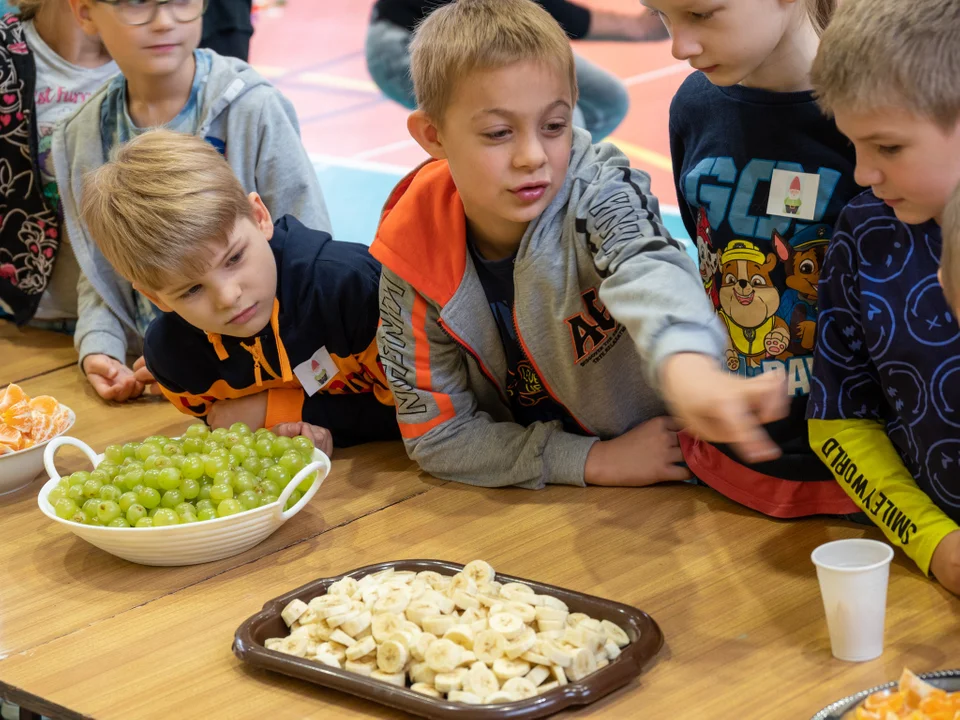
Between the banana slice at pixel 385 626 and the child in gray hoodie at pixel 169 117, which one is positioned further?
Answer: the child in gray hoodie at pixel 169 117

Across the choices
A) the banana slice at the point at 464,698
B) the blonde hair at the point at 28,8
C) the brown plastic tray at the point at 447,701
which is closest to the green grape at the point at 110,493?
the brown plastic tray at the point at 447,701

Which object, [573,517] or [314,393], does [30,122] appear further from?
[573,517]

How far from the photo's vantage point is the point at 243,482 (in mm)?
1672

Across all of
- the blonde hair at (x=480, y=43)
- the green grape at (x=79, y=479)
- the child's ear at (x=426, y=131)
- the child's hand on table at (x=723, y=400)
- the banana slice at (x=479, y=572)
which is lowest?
the green grape at (x=79, y=479)

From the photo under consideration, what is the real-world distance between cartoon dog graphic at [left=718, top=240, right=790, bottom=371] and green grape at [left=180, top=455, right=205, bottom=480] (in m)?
0.77

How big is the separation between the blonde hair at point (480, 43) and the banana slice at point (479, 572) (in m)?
0.64

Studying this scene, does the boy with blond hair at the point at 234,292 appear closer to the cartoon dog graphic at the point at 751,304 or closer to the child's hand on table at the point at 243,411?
the child's hand on table at the point at 243,411

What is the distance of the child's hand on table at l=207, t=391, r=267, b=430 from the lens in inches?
81.5

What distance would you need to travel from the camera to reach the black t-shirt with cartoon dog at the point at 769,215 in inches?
62.5

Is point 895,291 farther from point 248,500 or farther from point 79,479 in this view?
point 79,479

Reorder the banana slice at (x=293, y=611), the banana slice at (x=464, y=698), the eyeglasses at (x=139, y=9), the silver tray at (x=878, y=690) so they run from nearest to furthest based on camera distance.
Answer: the silver tray at (x=878, y=690) < the banana slice at (x=464, y=698) < the banana slice at (x=293, y=611) < the eyeglasses at (x=139, y=9)

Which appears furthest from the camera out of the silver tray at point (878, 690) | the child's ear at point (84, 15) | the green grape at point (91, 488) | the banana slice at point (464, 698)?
the child's ear at point (84, 15)

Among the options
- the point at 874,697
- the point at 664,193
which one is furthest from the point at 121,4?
the point at 664,193

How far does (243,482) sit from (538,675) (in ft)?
1.92
